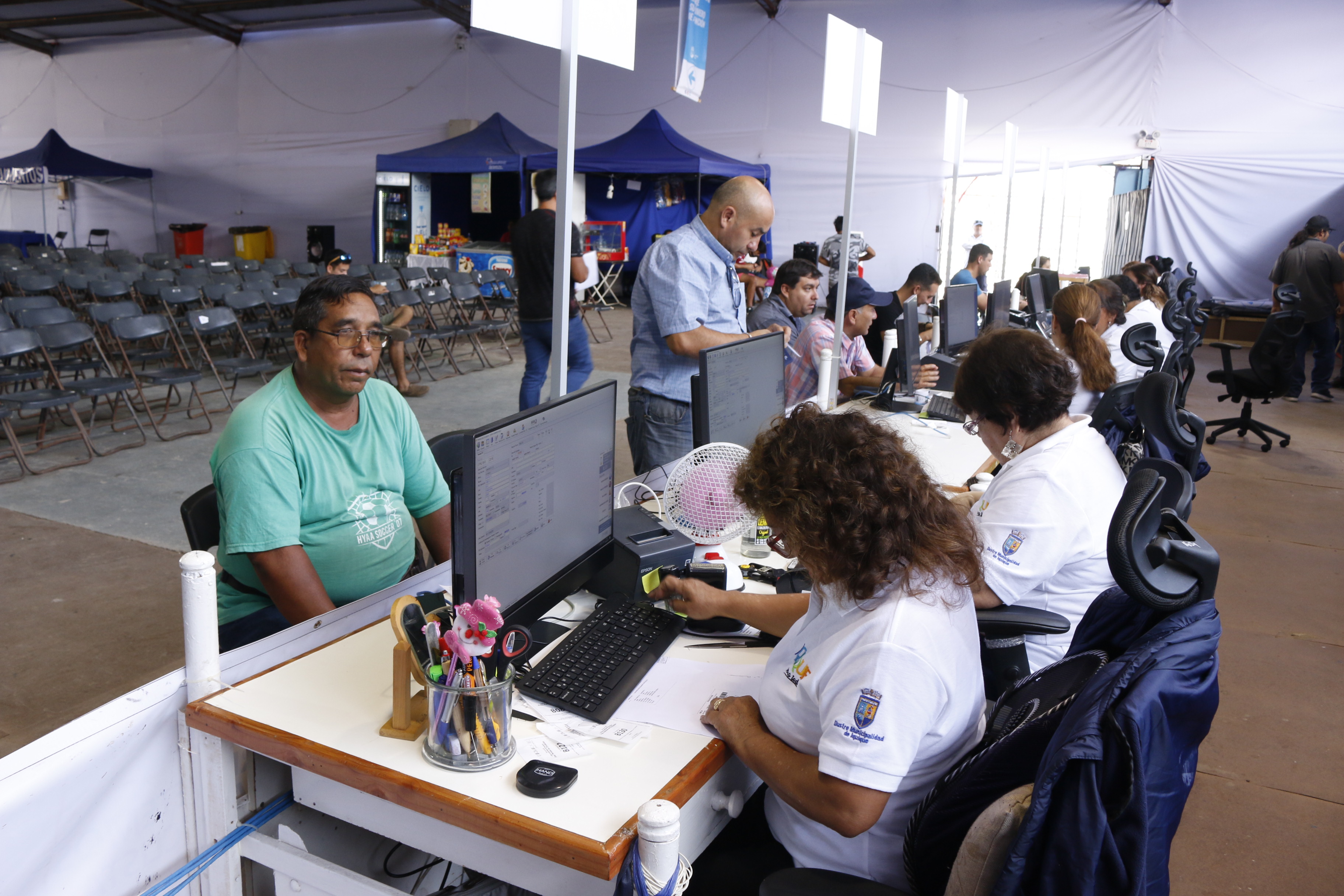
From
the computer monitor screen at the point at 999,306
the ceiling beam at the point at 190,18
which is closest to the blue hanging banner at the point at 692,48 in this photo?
the computer monitor screen at the point at 999,306

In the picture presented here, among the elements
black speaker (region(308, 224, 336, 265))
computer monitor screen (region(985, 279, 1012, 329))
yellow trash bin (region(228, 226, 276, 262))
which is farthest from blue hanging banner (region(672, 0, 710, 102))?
yellow trash bin (region(228, 226, 276, 262))

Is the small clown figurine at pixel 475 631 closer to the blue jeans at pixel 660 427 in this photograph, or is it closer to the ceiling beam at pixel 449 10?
the blue jeans at pixel 660 427

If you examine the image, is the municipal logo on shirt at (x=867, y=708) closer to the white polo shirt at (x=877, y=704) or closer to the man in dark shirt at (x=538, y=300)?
the white polo shirt at (x=877, y=704)

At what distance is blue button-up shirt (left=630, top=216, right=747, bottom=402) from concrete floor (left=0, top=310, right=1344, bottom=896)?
176 cm

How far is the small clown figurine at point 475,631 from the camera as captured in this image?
1146 millimetres

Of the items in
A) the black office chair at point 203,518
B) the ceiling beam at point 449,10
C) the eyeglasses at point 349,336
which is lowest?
the black office chair at point 203,518

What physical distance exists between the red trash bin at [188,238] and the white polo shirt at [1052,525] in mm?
17518

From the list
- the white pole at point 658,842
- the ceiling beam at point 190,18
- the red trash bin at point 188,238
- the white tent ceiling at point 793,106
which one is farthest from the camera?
the red trash bin at point 188,238

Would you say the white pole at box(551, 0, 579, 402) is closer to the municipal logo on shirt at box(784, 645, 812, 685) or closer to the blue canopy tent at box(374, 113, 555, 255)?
the municipal logo on shirt at box(784, 645, 812, 685)

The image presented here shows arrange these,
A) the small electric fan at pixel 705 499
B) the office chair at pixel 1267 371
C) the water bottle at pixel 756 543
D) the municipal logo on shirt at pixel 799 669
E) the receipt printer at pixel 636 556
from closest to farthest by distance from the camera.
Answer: the municipal logo on shirt at pixel 799 669, the receipt printer at pixel 636 556, the small electric fan at pixel 705 499, the water bottle at pixel 756 543, the office chair at pixel 1267 371

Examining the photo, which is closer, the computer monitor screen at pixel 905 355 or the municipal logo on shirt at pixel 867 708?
the municipal logo on shirt at pixel 867 708

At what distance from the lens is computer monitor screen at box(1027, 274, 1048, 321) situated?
6277 millimetres

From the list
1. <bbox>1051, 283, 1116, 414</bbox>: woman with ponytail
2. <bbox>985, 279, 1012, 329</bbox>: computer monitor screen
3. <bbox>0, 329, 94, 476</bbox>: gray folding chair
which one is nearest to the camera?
<bbox>1051, 283, 1116, 414</bbox>: woman with ponytail

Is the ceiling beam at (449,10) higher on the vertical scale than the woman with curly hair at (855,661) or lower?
higher
